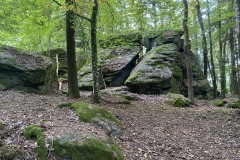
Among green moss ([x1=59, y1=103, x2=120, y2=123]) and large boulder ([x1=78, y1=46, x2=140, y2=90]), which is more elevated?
large boulder ([x1=78, y1=46, x2=140, y2=90])

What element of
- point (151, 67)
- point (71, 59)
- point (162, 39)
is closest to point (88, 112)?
point (71, 59)

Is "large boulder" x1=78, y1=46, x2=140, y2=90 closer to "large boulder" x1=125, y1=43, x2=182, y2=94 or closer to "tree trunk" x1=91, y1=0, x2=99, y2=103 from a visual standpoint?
"large boulder" x1=125, y1=43, x2=182, y2=94

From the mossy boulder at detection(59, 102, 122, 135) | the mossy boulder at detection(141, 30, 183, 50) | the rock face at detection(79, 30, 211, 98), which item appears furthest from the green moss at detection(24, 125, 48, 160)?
the mossy boulder at detection(141, 30, 183, 50)

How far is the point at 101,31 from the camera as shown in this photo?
1052cm

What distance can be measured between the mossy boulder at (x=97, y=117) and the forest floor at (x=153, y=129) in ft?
0.66

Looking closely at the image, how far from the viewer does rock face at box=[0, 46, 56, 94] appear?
32.6 ft

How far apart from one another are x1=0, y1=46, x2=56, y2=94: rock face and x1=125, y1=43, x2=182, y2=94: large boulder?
5333 millimetres

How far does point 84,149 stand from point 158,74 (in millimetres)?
11025

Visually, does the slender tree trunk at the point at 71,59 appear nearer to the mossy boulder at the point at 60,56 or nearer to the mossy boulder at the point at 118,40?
the mossy boulder at the point at 118,40

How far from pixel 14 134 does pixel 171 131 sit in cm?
485

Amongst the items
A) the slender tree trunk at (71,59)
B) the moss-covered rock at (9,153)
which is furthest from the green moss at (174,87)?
the moss-covered rock at (9,153)

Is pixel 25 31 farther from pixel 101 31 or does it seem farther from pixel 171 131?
pixel 171 131

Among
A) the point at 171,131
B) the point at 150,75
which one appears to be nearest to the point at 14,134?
the point at 171,131

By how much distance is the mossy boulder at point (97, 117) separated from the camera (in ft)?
19.1
